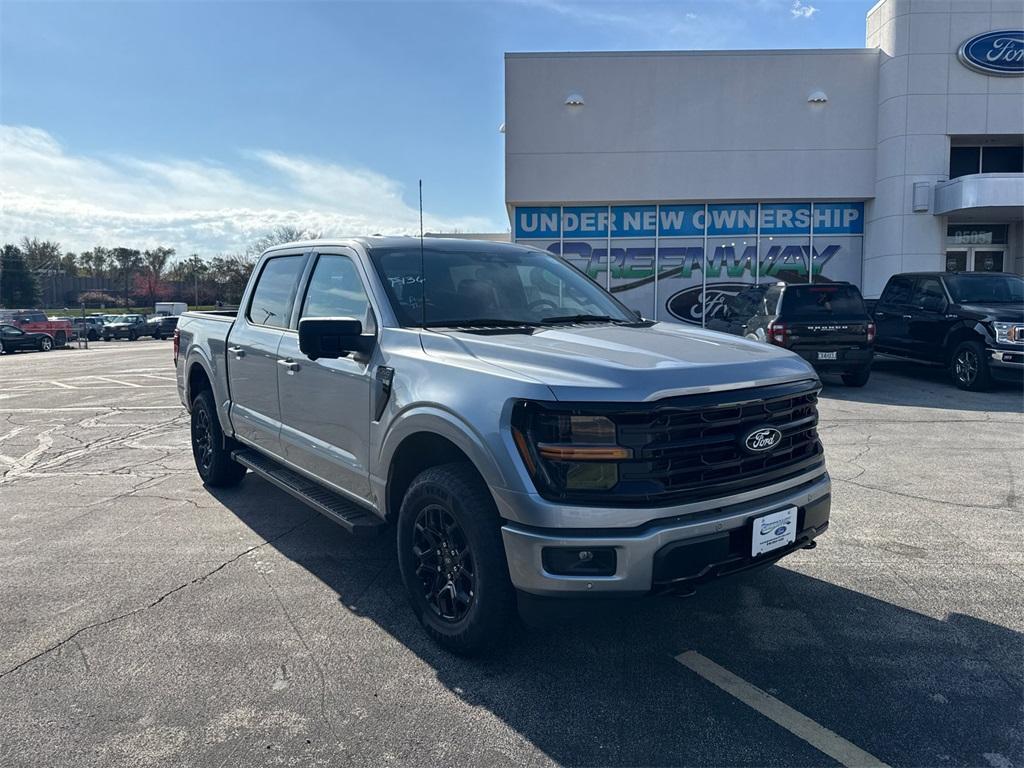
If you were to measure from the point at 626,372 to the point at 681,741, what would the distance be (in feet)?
4.49

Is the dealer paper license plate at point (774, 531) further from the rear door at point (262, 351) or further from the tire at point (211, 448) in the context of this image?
the tire at point (211, 448)

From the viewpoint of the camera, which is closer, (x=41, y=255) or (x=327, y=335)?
(x=327, y=335)

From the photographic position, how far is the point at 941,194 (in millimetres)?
18281

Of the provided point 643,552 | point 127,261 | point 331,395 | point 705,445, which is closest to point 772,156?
point 331,395

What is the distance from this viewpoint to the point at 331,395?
413 centimetres

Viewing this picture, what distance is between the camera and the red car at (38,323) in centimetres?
3328

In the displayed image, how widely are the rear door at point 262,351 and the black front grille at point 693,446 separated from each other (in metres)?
2.76

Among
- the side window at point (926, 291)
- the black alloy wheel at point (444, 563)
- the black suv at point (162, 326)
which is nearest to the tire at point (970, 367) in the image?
the side window at point (926, 291)

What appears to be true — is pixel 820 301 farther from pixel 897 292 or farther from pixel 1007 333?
pixel 897 292

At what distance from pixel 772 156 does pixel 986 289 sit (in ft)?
28.6

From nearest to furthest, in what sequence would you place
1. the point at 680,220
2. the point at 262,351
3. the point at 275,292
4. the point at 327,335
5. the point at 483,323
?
1. the point at 327,335
2. the point at 483,323
3. the point at 262,351
4. the point at 275,292
5. the point at 680,220

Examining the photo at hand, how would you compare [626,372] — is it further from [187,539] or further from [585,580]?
[187,539]

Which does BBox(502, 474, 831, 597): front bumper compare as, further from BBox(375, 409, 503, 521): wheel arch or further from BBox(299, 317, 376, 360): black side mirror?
BBox(299, 317, 376, 360): black side mirror

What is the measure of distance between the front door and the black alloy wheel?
584 millimetres
